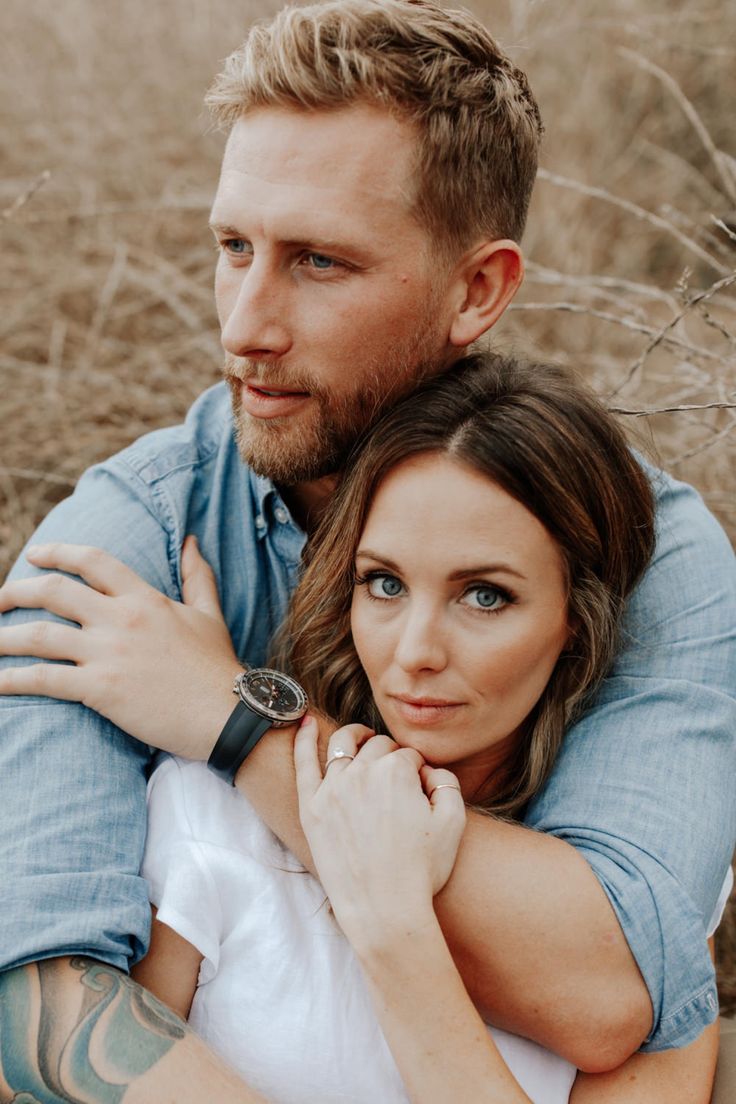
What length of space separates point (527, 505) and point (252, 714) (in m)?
0.65

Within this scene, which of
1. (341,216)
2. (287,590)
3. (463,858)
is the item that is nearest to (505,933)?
(463,858)

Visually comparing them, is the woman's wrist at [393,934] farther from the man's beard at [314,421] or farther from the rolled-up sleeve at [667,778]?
the man's beard at [314,421]

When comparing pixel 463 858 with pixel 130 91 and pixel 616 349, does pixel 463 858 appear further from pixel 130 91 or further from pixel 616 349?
pixel 130 91

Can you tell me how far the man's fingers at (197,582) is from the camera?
7.89ft

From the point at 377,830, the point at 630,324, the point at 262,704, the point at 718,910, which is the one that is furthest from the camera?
the point at 630,324

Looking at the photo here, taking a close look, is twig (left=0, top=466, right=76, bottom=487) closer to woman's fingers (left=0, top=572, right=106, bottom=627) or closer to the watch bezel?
woman's fingers (left=0, top=572, right=106, bottom=627)

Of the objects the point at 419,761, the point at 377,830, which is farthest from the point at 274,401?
the point at 377,830

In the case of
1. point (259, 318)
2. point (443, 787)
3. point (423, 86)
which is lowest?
point (443, 787)

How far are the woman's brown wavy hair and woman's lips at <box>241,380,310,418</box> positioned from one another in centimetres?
17

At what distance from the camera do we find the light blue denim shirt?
1.90 meters

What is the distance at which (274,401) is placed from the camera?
2406 millimetres

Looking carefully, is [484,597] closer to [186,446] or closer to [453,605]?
[453,605]

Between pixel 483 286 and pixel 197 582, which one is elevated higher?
pixel 483 286

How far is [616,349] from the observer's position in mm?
5531
